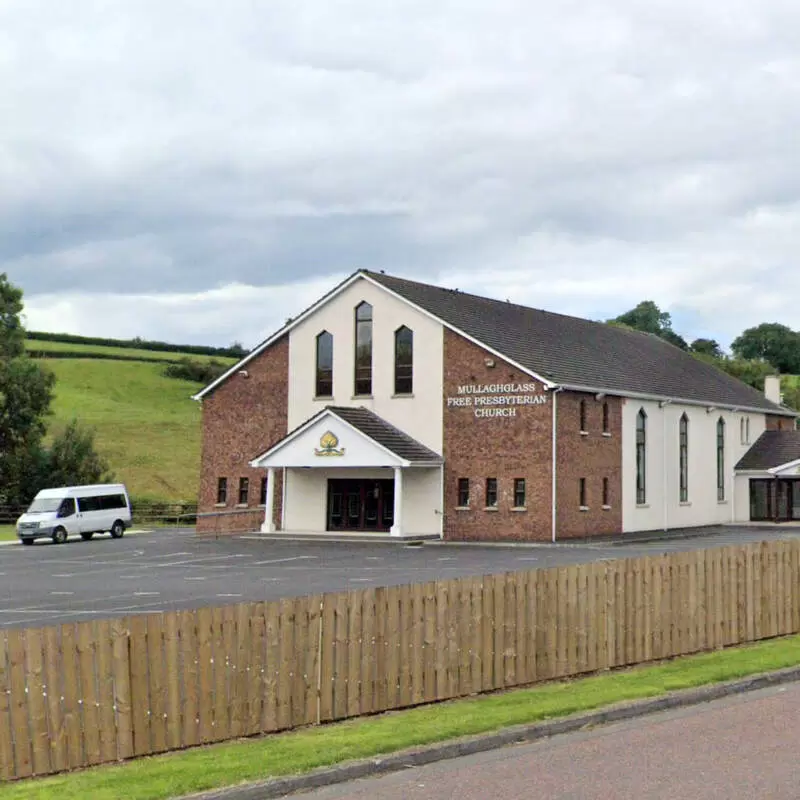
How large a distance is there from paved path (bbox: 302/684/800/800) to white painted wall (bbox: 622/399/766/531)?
1457 inches

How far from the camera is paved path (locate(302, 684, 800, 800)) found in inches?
372

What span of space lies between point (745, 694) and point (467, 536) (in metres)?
31.4

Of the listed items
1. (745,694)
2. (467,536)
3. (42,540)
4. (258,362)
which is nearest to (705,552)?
(745,694)

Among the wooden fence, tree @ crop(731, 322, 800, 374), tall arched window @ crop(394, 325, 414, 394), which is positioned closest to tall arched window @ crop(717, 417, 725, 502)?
tall arched window @ crop(394, 325, 414, 394)

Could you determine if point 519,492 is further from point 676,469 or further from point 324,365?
point 676,469

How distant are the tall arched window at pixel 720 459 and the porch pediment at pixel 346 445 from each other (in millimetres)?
17224

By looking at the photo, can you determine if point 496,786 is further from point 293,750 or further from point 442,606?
point 442,606

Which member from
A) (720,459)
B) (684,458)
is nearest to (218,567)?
(684,458)

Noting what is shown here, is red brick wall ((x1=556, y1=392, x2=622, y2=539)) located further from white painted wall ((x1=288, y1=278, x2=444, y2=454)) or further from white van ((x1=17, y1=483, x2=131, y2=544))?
white van ((x1=17, y1=483, x2=131, y2=544))

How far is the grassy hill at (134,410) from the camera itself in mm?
83938

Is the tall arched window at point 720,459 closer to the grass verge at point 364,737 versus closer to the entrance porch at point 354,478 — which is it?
the entrance porch at point 354,478

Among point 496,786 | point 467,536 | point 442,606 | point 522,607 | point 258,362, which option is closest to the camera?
point 496,786

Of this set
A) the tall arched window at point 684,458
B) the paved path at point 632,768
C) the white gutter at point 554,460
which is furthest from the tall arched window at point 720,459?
the paved path at point 632,768

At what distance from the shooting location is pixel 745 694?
1438 centimetres
